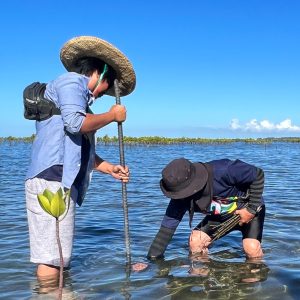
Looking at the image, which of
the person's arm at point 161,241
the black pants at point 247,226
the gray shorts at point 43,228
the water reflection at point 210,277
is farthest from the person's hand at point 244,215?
the gray shorts at point 43,228

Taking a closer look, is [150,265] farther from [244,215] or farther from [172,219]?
[244,215]

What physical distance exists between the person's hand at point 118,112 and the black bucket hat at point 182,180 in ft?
2.71

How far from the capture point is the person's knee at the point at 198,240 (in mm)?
5328

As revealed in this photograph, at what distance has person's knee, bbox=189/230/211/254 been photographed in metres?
5.33

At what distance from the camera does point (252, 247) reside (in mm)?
5207

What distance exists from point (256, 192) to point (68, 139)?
2.10m

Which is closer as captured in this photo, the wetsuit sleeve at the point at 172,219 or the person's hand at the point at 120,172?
the person's hand at the point at 120,172

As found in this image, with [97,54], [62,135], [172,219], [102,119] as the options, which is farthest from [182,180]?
[97,54]

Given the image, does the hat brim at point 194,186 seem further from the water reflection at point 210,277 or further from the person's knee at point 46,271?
the person's knee at point 46,271

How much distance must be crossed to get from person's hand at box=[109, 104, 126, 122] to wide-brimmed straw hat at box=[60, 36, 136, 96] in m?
0.43

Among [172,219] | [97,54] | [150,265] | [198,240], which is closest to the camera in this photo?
[97,54]

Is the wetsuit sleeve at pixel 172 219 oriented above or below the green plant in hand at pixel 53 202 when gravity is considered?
below

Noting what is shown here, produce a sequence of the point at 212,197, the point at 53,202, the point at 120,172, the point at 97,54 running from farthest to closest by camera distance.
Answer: the point at 212,197 → the point at 120,172 → the point at 97,54 → the point at 53,202

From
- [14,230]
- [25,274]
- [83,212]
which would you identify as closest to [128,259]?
[25,274]
